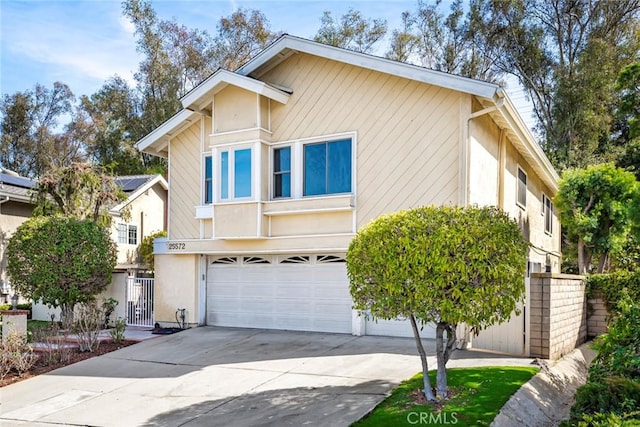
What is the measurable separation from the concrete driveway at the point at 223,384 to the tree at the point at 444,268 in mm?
1654

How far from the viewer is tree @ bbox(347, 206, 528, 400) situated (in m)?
6.79

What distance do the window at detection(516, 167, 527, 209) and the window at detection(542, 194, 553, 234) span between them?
13.6 ft

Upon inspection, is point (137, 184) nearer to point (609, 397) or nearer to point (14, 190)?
point (14, 190)

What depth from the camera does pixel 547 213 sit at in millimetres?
22250

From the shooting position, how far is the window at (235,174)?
14109mm

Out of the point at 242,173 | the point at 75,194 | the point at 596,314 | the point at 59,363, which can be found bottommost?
the point at 59,363

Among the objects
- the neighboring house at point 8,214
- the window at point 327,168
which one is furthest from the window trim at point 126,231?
the window at point 327,168

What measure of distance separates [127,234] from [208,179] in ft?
37.8

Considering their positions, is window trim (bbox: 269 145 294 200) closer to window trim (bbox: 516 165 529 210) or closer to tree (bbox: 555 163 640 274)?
window trim (bbox: 516 165 529 210)

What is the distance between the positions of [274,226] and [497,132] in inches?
256

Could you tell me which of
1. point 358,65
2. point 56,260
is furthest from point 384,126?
point 56,260

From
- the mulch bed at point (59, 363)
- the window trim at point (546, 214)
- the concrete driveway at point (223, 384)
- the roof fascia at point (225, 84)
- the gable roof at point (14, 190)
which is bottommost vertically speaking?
the mulch bed at point (59, 363)

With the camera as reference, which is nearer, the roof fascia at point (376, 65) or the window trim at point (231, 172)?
the roof fascia at point (376, 65)

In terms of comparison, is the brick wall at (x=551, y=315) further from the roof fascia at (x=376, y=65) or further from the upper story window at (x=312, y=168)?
the upper story window at (x=312, y=168)
